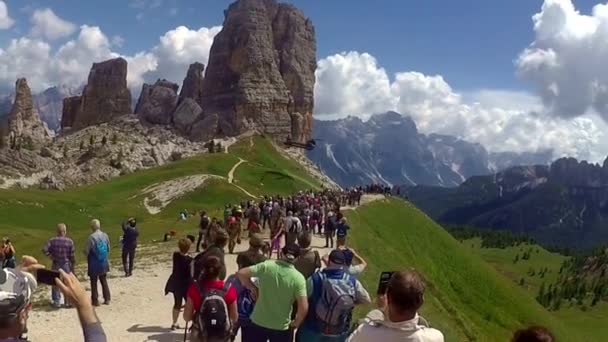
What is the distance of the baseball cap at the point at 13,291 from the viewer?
566cm

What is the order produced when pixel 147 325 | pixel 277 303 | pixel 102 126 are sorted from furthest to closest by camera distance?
pixel 102 126 < pixel 147 325 < pixel 277 303

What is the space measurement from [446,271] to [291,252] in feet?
204

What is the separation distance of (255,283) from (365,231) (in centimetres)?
4855

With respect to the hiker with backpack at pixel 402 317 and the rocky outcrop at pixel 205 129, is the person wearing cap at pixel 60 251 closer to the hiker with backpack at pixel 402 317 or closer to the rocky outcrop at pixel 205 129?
the hiker with backpack at pixel 402 317

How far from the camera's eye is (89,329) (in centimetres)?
600

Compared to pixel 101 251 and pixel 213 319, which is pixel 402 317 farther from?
pixel 101 251

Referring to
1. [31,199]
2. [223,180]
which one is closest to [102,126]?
[223,180]

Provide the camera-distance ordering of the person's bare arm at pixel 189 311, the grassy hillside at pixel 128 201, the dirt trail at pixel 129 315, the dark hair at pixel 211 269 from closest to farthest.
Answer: the dark hair at pixel 211 269 < the person's bare arm at pixel 189 311 < the dirt trail at pixel 129 315 < the grassy hillside at pixel 128 201

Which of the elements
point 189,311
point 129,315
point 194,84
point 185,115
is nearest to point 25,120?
point 185,115

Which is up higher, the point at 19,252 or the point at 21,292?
the point at 21,292

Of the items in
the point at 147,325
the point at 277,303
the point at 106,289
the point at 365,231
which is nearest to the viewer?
the point at 277,303

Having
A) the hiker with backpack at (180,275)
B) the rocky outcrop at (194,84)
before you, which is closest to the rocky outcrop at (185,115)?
the rocky outcrop at (194,84)

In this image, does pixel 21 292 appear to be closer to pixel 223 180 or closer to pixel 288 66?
pixel 223 180

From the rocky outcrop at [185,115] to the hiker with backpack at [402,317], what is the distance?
15931 centimetres
